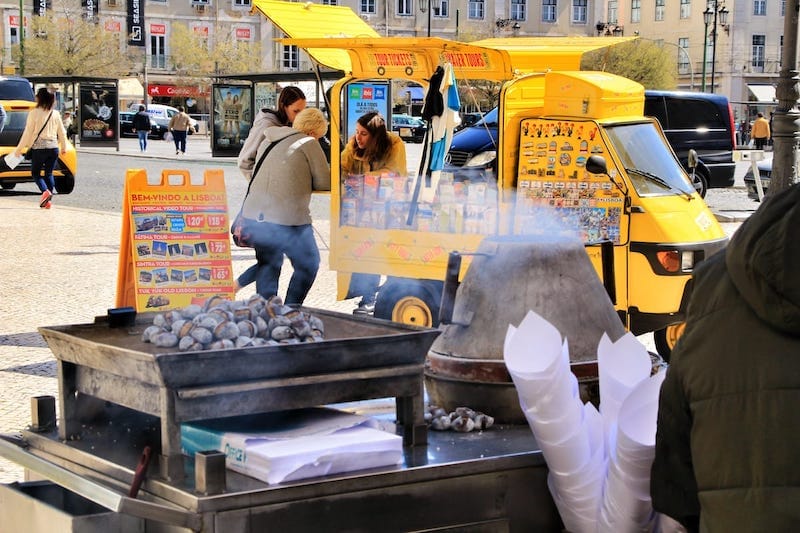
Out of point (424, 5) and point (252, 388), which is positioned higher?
point (424, 5)

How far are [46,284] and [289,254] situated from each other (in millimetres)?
3658

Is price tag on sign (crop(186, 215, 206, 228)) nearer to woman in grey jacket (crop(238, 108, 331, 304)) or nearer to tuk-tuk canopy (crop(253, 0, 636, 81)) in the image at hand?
woman in grey jacket (crop(238, 108, 331, 304))

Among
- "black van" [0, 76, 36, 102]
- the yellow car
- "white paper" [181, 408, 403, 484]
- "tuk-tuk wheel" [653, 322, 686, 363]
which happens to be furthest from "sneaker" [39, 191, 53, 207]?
"white paper" [181, 408, 403, 484]

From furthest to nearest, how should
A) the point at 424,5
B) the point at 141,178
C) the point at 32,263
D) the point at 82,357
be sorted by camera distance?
the point at 424,5 → the point at 32,263 → the point at 141,178 → the point at 82,357

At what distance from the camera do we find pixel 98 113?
121 feet

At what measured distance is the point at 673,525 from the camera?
314 cm

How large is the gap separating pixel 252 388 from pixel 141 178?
4177mm

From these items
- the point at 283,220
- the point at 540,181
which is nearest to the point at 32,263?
the point at 283,220

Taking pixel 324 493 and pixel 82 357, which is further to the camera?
pixel 82 357

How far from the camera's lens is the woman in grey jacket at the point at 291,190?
788cm

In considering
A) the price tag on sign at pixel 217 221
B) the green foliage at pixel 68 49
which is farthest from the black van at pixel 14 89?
the green foliage at pixel 68 49

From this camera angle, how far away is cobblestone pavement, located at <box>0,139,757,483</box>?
700cm

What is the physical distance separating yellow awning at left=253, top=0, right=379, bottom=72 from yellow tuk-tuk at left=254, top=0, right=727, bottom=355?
1026mm

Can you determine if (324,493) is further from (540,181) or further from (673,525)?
→ (540,181)
